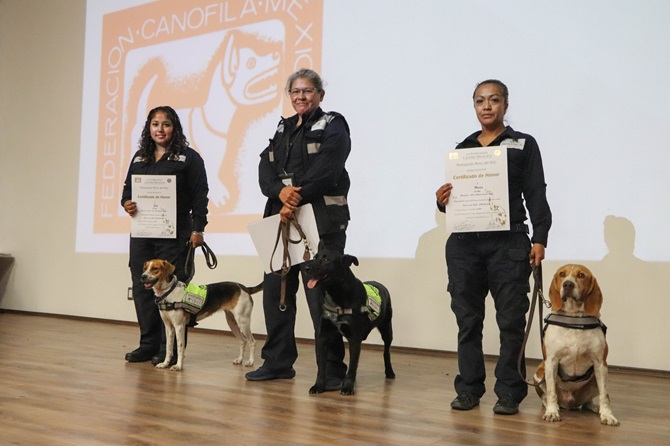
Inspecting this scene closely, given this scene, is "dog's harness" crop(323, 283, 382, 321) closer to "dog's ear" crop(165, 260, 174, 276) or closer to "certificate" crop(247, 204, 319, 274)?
"certificate" crop(247, 204, 319, 274)

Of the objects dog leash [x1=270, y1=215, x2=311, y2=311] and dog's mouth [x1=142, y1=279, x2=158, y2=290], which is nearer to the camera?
dog leash [x1=270, y1=215, x2=311, y2=311]

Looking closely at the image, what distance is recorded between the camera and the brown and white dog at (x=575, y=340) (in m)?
2.82

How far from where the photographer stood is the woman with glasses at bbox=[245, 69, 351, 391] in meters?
3.51

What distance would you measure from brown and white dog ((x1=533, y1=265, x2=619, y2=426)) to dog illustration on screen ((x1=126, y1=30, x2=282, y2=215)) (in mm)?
3487

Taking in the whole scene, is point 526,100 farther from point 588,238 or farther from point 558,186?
point 588,238

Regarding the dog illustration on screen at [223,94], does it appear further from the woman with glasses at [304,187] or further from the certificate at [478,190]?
the certificate at [478,190]

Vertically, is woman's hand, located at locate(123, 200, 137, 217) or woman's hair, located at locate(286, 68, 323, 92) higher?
woman's hair, located at locate(286, 68, 323, 92)

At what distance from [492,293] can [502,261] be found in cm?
16

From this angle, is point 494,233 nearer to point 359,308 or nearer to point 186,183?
point 359,308

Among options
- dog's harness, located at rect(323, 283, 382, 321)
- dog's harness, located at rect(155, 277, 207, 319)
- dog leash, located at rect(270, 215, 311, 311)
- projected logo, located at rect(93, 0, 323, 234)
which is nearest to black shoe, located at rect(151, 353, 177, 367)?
dog's harness, located at rect(155, 277, 207, 319)

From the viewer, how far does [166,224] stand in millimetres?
4277

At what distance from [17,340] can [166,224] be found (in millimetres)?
1882

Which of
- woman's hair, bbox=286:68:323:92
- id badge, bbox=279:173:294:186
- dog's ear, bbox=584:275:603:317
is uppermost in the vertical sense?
woman's hair, bbox=286:68:323:92

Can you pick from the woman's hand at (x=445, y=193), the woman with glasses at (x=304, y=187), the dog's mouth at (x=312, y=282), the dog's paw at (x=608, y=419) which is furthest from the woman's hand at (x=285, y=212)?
the dog's paw at (x=608, y=419)
